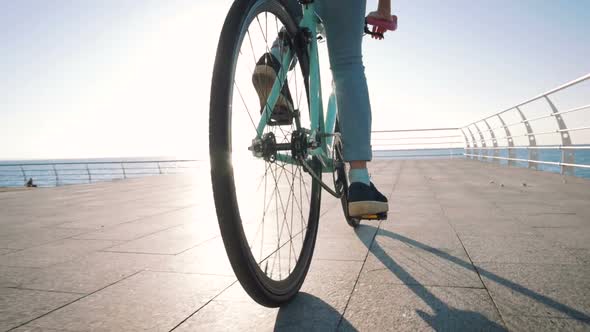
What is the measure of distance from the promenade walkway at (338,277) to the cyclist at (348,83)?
362 millimetres

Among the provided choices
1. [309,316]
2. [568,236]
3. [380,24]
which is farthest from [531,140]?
[309,316]

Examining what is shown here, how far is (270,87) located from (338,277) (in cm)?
76

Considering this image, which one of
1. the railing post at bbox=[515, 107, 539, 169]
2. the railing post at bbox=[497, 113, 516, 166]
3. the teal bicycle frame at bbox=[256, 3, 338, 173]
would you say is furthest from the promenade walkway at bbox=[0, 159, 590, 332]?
the railing post at bbox=[497, 113, 516, 166]

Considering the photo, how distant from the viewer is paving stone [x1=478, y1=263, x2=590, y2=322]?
1115mm

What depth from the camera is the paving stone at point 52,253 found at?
1869 millimetres

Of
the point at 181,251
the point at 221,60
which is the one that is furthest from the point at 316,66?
the point at 181,251

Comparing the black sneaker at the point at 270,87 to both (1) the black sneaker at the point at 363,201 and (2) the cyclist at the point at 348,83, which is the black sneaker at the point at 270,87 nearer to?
(2) the cyclist at the point at 348,83

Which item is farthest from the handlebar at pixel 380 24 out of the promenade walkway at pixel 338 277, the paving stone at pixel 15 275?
the paving stone at pixel 15 275

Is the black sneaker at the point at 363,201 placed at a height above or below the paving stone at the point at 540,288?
above

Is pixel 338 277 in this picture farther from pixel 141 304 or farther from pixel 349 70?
pixel 349 70

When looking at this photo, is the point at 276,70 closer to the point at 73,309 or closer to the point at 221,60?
the point at 221,60

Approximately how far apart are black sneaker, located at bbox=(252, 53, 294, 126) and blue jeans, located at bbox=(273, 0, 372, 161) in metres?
0.21

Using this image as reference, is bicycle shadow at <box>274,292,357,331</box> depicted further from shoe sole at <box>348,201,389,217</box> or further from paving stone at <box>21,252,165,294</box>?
paving stone at <box>21,252,165,294</box>

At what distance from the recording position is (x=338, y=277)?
58.2 inches
